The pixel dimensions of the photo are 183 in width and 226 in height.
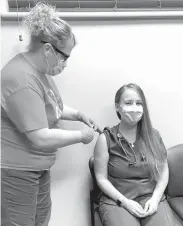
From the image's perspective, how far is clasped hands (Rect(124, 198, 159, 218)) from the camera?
5.48 feet

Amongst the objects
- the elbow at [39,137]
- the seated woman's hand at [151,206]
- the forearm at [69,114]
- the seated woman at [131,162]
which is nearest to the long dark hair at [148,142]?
the seated woman at [131,162]

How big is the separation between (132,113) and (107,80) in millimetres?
330

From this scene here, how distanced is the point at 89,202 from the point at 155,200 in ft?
1.60

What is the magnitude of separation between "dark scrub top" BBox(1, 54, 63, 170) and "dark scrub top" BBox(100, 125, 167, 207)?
48cm

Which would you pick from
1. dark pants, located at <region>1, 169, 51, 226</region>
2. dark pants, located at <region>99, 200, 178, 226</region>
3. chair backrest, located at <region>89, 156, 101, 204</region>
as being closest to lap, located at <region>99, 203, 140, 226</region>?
dark pants, located at <region>99, 200, 178, 226</region>

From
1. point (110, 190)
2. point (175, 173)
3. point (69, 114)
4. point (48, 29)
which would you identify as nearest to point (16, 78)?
point (48, 29)

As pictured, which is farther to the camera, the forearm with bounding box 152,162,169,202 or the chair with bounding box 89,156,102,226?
the chair with bounding box 89,156,102,226

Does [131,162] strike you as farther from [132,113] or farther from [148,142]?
[132,113]

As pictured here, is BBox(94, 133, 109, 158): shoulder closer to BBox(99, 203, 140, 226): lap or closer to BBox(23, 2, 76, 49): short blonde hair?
BBox(99, 203, 140, 226): lap

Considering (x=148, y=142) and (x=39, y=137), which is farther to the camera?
(x=148, y=142)

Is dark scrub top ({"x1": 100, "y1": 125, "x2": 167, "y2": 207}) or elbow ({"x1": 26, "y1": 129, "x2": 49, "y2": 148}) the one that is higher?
elbow ({"x1": 26, "y1": 129, "x2": 49, "y2": 148})

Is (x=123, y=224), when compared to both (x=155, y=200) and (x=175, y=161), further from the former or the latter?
(x=175, y=161)

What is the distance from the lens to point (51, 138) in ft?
4.26

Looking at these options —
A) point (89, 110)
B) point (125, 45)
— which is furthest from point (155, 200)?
point (125, 45)
